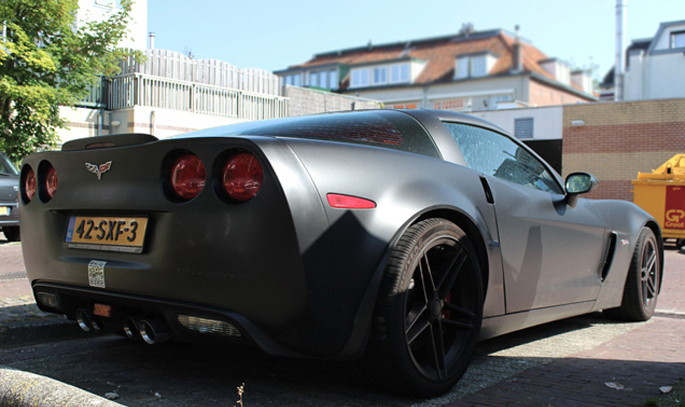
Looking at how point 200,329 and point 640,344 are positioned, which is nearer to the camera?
point 200,329

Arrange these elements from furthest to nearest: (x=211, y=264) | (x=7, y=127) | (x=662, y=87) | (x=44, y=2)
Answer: (x=662, y=87) → (x=7, y=127) → (x=44, y=2) → (x=211, y=264)

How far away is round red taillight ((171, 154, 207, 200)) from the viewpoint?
2.61m

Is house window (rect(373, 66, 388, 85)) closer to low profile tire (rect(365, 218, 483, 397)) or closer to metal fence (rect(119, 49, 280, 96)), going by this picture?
metal fence (rect(119, 49, 280, 96))

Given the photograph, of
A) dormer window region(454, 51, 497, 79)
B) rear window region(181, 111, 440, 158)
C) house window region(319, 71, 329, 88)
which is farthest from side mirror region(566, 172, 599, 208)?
house window region(319, 71, 329, 88)

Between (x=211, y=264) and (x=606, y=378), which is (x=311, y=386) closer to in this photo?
(x=211, y=264)

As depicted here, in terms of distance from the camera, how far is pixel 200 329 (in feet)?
8.48

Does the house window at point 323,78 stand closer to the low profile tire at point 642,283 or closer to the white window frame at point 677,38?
the white window frame at point 677,38

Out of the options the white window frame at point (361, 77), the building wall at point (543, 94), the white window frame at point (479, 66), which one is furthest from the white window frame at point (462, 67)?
the white window frame at point (361, 77)

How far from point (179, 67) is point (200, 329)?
72.1ft

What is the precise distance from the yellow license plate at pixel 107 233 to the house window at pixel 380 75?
5341 cm

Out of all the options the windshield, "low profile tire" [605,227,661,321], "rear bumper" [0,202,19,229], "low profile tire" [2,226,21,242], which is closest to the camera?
"low profile tire" [605,227,661,321]

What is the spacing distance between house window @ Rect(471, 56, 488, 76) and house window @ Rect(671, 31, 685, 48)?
13.5 m

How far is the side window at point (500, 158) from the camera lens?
3514 mm

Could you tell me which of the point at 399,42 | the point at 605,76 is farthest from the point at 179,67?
the point at 605,76
